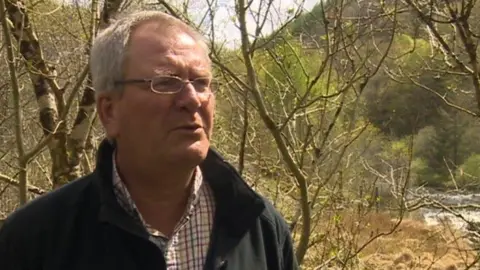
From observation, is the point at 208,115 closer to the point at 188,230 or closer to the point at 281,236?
the point at 188,230

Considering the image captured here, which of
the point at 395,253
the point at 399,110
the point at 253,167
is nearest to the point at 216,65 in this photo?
the point at 253,167

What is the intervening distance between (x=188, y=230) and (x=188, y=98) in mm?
295

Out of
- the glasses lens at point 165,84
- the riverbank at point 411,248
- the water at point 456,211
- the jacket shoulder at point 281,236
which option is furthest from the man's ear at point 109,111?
the riverbank at point 411,248

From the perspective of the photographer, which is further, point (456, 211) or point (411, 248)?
point (411, 248)

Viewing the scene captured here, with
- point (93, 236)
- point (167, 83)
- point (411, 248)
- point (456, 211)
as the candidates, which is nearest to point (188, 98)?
point (167, 83)

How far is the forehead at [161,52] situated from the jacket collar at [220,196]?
0.72ft

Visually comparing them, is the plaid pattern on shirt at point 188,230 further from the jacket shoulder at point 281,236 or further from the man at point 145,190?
the jacket shoulder at point 281,236

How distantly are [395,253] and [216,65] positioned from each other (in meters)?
4.95

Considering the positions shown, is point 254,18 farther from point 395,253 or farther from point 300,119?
point 395,253

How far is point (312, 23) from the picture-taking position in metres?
4.01

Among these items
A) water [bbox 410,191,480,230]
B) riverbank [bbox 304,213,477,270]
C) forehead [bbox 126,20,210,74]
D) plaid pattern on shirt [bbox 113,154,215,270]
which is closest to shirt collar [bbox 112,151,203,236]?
plaid pattern on shirt [bbox 113,154,215,270]

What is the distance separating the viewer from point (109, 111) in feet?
5.01

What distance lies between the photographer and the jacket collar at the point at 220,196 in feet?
4.64

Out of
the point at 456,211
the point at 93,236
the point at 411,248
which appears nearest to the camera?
the point at 93,236
